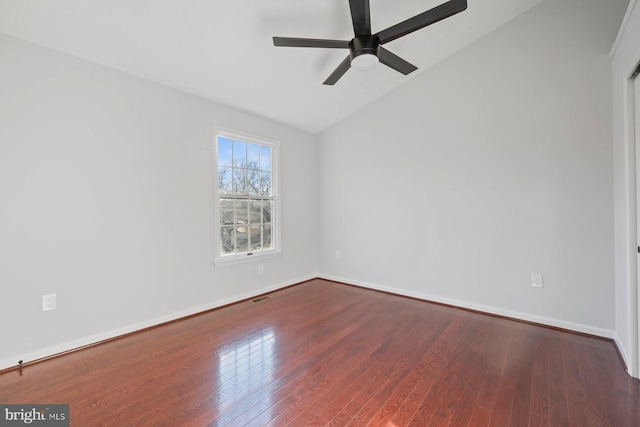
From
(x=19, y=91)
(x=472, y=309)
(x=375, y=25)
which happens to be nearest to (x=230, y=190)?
(x=19, y=91)

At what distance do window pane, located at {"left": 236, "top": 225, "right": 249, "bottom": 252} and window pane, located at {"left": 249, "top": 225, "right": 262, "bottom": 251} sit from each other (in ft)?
0.27

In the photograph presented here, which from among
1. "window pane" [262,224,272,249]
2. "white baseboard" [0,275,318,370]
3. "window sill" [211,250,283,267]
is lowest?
"white baseboard" [0,275,318,370]

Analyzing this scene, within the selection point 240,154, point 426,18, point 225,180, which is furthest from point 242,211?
point 426,18

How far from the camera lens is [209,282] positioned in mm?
3258

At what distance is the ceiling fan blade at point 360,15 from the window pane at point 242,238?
259cm

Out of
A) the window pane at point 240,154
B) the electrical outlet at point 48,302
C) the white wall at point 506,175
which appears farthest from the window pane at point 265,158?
the electrical outlet at point 48,302

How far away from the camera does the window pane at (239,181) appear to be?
3566 mm

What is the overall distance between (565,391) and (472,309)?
1.41 m

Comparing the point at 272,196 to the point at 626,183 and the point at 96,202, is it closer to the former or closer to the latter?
the point at 96,202

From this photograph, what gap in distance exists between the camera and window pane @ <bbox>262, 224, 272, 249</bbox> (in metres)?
3.97

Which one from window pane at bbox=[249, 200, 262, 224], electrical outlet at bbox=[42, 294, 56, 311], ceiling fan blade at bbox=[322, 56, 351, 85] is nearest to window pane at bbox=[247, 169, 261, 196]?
window pane at bbox=[249, 200, 262, 224]

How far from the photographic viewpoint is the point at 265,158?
399cm

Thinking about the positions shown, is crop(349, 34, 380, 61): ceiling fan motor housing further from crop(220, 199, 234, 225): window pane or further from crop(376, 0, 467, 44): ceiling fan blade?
crop(220, 199, 234, 225): window pane

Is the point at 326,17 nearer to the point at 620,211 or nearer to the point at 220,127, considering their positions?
the point at 220,127
